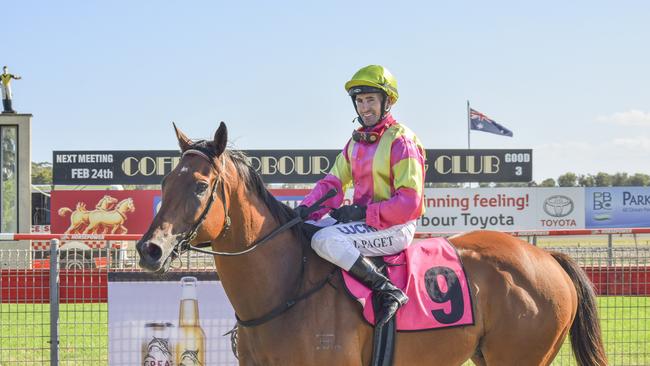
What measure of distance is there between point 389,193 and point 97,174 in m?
20.5

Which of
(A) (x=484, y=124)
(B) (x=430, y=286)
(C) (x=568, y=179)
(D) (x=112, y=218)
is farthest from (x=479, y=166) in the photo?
(C) (x=568, y=179)

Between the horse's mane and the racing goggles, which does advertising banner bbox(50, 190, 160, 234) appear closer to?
the racing goggles

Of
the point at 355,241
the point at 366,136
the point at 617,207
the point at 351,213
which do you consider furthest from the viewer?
the point at 617,207

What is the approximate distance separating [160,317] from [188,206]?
311cm

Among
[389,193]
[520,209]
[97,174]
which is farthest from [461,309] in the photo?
[520,209]

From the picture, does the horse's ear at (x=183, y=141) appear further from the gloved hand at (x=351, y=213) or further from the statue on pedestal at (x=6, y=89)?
the statue on pedestal at (x=6, y=89)

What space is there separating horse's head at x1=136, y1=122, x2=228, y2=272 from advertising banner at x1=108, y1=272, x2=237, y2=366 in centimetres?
273

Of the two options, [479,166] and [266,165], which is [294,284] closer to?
[266,165]

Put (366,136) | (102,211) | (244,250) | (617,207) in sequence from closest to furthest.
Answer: (244,250) → (366,136) → (102,211) → (617,207)

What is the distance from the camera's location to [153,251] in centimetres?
379

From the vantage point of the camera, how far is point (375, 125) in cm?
488

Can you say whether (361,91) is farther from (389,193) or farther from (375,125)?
(389,193)

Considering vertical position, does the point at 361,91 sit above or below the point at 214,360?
above

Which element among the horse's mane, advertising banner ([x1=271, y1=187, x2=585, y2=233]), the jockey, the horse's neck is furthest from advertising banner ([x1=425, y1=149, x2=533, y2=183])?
the horse's neck
